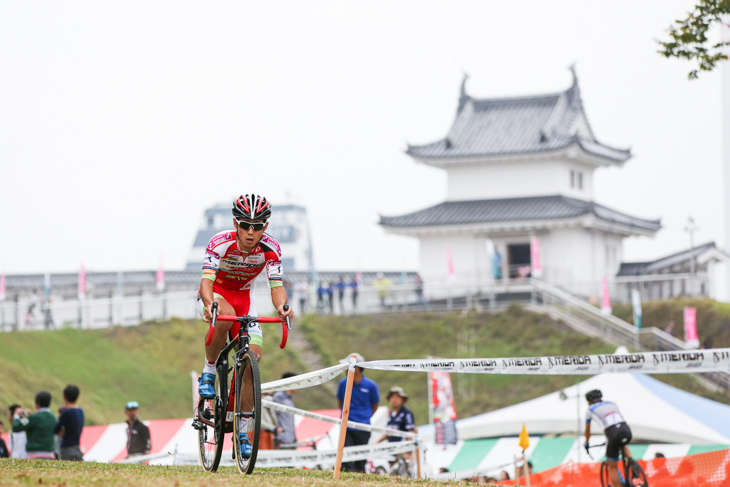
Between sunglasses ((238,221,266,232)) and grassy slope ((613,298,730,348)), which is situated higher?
sunglasses ((238,221,266,232))

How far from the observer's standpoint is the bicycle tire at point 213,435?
8680 mm

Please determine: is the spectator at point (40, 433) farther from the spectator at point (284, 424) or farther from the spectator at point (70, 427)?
the spectator at point (284, 424)

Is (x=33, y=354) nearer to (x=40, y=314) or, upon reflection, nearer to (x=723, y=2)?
(x=40, y=314)

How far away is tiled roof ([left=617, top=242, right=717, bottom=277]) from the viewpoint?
44.0 metres

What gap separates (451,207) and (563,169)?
5880 mm

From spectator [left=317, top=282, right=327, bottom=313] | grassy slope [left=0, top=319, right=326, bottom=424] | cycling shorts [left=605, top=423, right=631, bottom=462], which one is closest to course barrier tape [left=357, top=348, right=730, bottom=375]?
cycling shorts [left=605, top=423, right=631, bottom=462]

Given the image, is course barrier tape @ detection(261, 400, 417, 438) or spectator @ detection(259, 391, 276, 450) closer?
course barrier tape @ detection(261, 400, 417, 438)

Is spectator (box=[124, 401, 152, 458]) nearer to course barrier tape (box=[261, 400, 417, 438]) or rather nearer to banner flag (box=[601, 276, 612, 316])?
course barrier tape (box=[261, 400, 417, 438])

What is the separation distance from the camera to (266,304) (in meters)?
43.2

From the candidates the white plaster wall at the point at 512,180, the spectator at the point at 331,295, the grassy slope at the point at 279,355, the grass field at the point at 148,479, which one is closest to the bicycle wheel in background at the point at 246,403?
the grass field at the point at 148,479

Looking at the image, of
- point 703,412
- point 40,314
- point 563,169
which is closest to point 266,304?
point 40,314

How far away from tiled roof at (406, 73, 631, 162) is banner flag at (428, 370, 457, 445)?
Result: 27003mm

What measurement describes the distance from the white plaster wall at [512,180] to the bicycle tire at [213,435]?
129 ft

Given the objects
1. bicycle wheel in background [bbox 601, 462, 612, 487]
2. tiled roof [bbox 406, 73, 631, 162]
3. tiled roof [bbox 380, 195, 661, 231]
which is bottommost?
bicycle wheel in background [bbox 601, 462, 612, 487]
